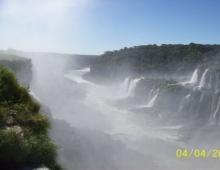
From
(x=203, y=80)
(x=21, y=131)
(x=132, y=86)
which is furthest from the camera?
(x=132, y=86)

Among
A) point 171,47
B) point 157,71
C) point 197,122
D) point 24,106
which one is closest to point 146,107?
point 197,122

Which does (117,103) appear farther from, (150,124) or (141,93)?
(150,124)

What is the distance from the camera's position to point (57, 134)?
61.6 feet

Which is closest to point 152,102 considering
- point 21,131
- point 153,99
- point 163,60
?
point 153,99

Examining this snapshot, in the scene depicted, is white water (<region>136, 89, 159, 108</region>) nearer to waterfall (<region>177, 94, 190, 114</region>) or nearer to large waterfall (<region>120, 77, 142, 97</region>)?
waterfall (<region>177, 94, 190, 114</region>)

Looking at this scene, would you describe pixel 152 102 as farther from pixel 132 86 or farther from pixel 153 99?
pixel 132 86

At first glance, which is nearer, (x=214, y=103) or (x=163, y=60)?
(x=214, y=103)

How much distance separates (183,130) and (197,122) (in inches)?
109

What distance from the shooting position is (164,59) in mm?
72375

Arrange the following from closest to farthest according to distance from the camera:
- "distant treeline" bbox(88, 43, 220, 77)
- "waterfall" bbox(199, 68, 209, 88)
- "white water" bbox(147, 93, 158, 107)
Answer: "waterfall" bbox(199, 68, 209, 88) → "white water" bbox(147, 93, 158, 107) → "distant treeline" bbox(88, 43, 220, 77)

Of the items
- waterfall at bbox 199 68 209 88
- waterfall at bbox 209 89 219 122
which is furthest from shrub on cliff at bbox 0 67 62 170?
waterfall at bbox 199 68 209 88
